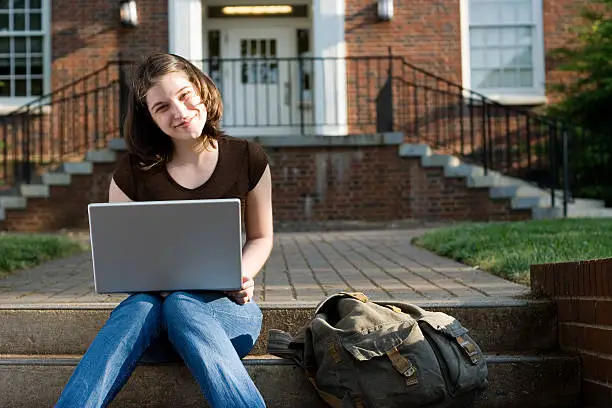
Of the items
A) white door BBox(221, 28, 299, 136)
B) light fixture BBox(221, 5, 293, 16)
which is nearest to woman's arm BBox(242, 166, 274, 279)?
white door BBox(221, 28, 299, 136)

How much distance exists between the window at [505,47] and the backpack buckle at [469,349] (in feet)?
30.4

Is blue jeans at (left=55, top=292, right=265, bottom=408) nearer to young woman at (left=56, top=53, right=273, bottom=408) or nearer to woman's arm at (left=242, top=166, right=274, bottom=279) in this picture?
young woman at (left=56, top=53, right=273, bottom=408)

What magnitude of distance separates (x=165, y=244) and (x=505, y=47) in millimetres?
9974

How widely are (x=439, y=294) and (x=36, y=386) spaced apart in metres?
1.63

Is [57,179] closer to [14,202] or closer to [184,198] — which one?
[14,202]

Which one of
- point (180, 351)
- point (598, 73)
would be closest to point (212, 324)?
point (180, 351)

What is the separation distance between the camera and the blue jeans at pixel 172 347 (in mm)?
2135

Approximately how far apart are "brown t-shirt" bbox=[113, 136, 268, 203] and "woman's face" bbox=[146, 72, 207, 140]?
0.15 meters

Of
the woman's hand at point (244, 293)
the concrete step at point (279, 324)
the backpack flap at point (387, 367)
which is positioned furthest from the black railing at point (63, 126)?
the backpack flap at point (387, 367)

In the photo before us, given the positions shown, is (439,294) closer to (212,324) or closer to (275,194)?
(212,324)

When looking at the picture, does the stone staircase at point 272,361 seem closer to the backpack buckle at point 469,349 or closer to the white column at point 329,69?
the backpack buckle at point 469,349

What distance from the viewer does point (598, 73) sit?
10.2 m

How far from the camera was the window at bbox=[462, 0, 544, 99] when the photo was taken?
11344 mm

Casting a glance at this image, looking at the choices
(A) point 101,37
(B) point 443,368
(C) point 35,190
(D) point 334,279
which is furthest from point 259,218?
(A) point 101,37
